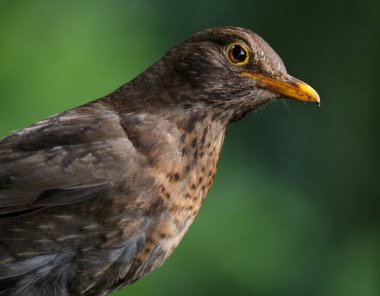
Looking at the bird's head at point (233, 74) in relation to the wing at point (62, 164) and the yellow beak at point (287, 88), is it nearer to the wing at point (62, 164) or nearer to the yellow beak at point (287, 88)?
the yellow beak at point (287, 88)

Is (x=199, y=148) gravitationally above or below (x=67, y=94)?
above

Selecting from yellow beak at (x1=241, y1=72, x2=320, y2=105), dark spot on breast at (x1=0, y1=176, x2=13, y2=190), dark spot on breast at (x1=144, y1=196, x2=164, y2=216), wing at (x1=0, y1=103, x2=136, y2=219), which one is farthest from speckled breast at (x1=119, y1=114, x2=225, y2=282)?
dark spot on breast at (x1=0, y1=176, x2=13, y2=190)

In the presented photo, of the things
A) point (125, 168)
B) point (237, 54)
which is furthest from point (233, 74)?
point (125, 168)

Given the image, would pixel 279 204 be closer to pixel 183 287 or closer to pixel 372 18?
pixel 183 287

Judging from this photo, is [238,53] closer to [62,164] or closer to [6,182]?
[62,164]

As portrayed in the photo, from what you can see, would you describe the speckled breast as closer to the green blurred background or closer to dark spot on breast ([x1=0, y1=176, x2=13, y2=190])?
dark spot on breast ([x1=0, y1=176, x2=13, y2=190])

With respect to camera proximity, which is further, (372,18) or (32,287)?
(372,18)

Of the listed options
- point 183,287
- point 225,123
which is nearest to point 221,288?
point 183,287
